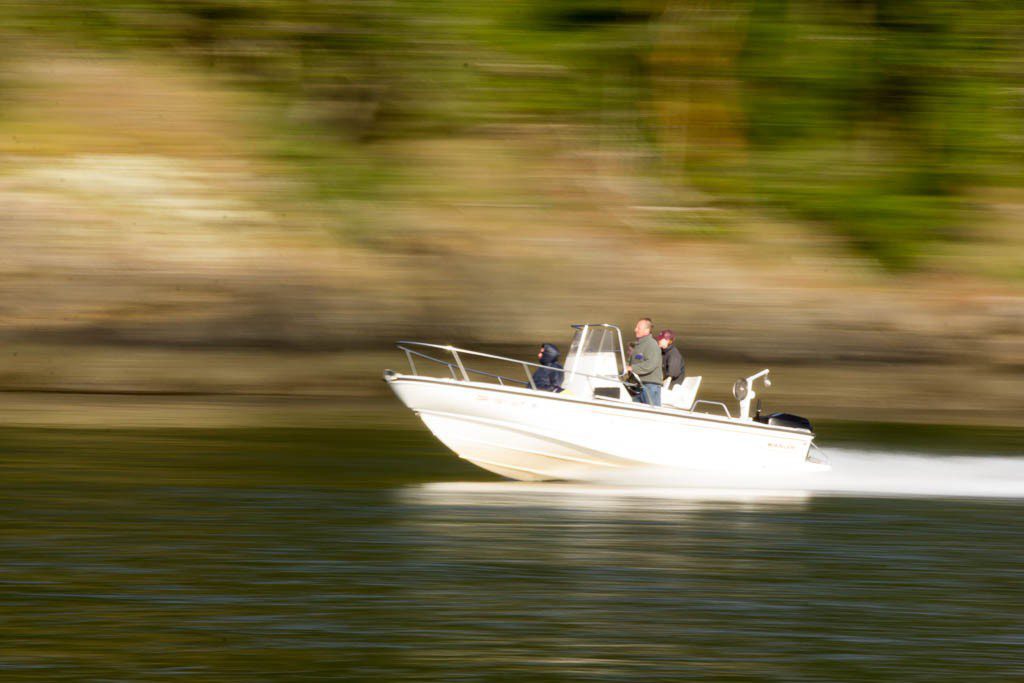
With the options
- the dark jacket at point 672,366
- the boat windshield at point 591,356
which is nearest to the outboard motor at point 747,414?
the dark jacket at point 672,366

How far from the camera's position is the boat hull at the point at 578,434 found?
15.9m

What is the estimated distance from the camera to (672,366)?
54.0ft

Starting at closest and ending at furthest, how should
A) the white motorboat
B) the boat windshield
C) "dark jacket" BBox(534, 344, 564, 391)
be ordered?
the white motorboat
"dark jacket" BBox(534, 344, 564, 391)
the boat windshield

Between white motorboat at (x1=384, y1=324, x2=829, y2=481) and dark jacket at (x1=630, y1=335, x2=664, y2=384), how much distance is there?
212mm

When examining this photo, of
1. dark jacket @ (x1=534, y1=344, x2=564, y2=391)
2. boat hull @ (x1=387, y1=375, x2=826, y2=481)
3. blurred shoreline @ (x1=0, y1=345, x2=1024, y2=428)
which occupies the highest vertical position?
blurred shoreline @ (x1=0, y1=345, x2=1024, y2=428)

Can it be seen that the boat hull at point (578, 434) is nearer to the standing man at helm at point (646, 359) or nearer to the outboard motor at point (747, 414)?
the outboard motor at point (747, 414)

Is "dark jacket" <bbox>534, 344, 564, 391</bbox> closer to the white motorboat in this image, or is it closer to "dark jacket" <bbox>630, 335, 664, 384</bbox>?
the white motorboat

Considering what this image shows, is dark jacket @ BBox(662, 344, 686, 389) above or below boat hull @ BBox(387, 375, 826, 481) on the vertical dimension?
above

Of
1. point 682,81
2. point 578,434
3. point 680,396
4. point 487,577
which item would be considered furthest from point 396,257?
point 487,577

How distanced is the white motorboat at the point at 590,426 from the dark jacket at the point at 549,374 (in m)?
0.11

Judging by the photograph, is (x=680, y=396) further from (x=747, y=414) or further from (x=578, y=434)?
(x=578, y=434)

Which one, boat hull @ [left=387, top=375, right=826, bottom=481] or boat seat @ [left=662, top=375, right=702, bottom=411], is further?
boat seat @ [left=662, top=375, right=702, bottom=411]

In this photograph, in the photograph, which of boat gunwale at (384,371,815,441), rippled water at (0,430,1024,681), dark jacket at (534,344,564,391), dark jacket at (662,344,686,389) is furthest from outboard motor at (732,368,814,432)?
dark jacket at (534,344,564,391)

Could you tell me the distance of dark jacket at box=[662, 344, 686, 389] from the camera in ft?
54.0
